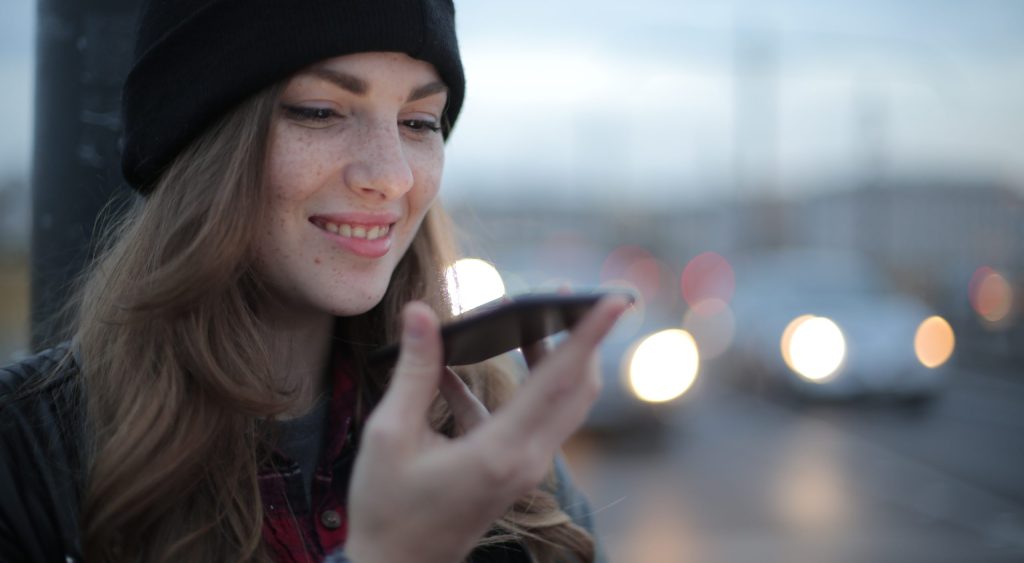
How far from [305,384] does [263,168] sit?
0.50 meters

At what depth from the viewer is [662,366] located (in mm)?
9250

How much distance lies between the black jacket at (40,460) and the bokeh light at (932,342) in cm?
1091

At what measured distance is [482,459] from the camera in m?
1.14

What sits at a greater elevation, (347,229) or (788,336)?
(347,229)

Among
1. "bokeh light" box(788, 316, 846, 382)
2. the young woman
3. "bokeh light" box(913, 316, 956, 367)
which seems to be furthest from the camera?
"bokeh light" box(788, 316, 846, 382)

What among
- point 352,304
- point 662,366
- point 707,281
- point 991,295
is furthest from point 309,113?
point 707,281

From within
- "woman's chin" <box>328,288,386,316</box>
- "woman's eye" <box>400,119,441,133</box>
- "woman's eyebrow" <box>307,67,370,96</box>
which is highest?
"woman's eyebrow" <box>307,67,370,96</box>

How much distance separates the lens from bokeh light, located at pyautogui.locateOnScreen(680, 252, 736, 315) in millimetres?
18625

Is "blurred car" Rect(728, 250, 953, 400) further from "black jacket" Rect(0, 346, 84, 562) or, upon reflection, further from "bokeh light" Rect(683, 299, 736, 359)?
"black jacket" Rect(0, 346, 84, 562)

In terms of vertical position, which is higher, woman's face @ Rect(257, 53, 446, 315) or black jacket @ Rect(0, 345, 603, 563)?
woman's face @ Rect(257, 53, 446, 315)

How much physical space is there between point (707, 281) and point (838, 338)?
8.34m

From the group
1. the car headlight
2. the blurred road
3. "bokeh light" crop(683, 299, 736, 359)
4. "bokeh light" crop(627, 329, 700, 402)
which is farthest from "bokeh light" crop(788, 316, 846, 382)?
"bokeh light" crop(627, 329, 700, 402)

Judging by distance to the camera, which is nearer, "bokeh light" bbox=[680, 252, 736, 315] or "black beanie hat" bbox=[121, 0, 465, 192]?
"black beanie hat" bbox=[121, 0, 465, 192]

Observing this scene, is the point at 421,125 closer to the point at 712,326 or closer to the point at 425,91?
the point at 425,91
